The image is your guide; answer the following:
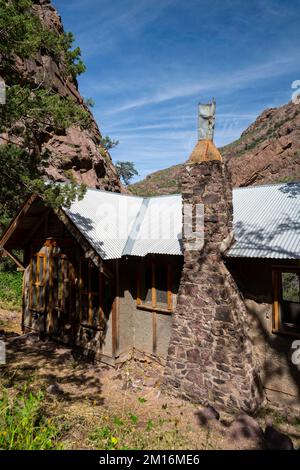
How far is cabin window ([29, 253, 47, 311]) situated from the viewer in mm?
13344

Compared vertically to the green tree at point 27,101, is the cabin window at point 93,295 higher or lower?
lower

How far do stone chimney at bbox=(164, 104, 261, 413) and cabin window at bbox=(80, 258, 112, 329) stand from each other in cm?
295

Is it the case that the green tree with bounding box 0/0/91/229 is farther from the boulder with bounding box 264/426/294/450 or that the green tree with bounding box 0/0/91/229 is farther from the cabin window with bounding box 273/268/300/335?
the boulder with bounding box 264/426/294/450

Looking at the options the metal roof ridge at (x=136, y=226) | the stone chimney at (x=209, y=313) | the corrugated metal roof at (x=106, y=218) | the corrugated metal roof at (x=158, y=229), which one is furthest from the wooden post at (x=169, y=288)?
the corrugated metal roof at (x=106, y=218)

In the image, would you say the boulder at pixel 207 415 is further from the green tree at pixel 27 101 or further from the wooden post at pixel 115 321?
the green tree at pixel 27 101

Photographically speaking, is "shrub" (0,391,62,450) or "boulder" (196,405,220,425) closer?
"shrub" (0,391,62,450)

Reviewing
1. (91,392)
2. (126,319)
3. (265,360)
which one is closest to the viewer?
(265,360)

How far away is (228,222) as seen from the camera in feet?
27.7

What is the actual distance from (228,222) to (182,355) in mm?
3914

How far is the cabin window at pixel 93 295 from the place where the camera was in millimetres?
10758

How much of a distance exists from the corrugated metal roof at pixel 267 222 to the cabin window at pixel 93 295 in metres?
4.70

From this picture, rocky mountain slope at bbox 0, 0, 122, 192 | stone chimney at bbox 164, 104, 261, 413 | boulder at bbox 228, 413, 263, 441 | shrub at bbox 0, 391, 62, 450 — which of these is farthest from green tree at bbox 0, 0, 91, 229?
rocky mountain slope at bbox 0, 0, 122, 192
